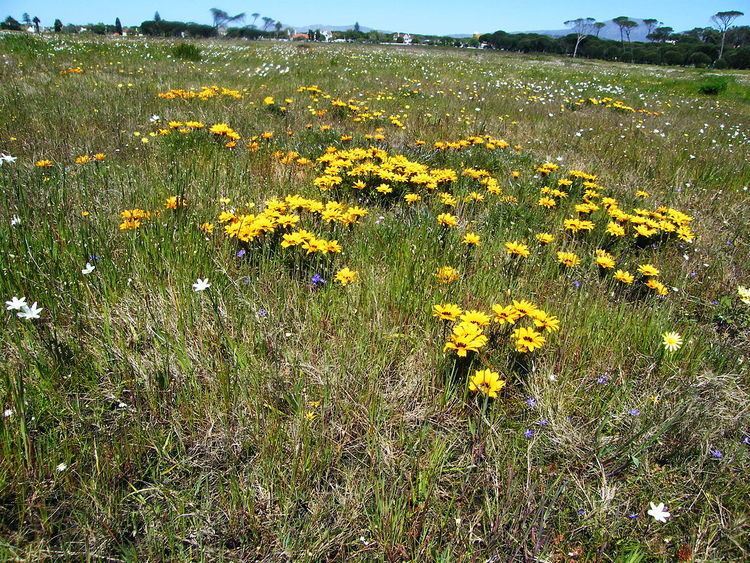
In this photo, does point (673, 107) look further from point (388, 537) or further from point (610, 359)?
point (388, 537)

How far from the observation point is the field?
1.58 m

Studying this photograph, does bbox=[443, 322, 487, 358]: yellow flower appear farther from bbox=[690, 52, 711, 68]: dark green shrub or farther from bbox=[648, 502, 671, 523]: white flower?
bbox=[690, 52, 711, 68]: dark green shrub

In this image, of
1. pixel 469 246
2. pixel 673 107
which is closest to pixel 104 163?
pixel 469 246

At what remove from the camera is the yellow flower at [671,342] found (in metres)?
2.46

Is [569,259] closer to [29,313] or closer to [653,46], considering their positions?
[29,313]

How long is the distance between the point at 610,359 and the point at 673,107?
1437 cm

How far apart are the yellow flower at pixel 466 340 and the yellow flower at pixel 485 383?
0.41 ft

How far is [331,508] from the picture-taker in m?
1.65

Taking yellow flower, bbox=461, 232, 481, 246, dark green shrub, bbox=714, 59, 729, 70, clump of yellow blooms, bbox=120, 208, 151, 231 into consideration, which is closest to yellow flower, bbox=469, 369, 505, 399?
yellow flower, bbox=461, 232, 481, 246

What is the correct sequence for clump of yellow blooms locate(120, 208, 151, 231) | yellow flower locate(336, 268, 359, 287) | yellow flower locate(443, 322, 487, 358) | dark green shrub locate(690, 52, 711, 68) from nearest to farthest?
yellow flower locate(443, 322, 487, 358) < yellow flower locate(336, 268, 359, 287) < clump of yellow blooms locate(120, 208, 151, 231) < dark green shrub locate(690, 52, 711, 68)

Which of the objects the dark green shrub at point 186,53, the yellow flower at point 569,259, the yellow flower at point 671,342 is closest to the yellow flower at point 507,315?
the yellow flower at point 671,342

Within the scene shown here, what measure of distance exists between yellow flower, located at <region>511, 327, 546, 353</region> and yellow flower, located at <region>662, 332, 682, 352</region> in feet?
2.73

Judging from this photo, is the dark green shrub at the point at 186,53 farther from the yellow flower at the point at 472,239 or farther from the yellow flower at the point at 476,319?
the yellow flower at the point at 476,319

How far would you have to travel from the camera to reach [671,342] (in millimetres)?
2518
